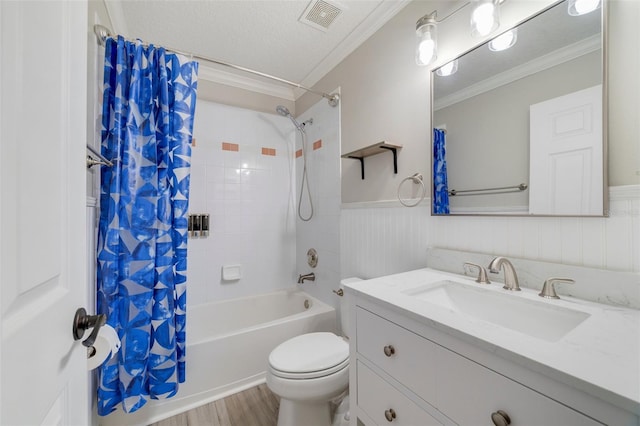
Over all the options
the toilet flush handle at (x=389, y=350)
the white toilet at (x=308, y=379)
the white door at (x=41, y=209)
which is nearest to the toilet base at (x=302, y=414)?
the white toilet at (x=308, y=379)

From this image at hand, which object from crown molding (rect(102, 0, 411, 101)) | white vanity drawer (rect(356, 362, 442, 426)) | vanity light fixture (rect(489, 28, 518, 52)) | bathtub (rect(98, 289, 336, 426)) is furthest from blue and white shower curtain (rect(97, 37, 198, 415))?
vanity light fixture (rect(489, 28, 518, 52))

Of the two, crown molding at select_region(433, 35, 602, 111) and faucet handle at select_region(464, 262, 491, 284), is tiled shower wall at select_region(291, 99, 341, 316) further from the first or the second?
faucet handle at select_region(464, 262, 491, 284)

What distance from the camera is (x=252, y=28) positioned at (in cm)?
168

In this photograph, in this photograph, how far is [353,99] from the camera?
183cm

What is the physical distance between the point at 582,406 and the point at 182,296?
1.59m

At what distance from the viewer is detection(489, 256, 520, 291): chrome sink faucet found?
0.90 m

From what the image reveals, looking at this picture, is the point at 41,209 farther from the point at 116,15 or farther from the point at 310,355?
the point at 116,15

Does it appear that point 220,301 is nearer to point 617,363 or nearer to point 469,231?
point 469,231

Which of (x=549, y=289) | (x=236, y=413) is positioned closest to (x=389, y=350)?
(x=549, y=289)

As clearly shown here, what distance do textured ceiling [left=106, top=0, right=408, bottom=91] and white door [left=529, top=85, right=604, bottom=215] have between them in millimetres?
1044

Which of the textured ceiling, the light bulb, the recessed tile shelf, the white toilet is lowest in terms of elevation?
the white toilet

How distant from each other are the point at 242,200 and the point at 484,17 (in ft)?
6.75

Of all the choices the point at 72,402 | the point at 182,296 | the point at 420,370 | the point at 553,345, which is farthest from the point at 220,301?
the point at 553,345

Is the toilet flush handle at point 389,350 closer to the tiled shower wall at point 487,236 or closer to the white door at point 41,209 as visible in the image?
the tiled shower wall at point 487,236
